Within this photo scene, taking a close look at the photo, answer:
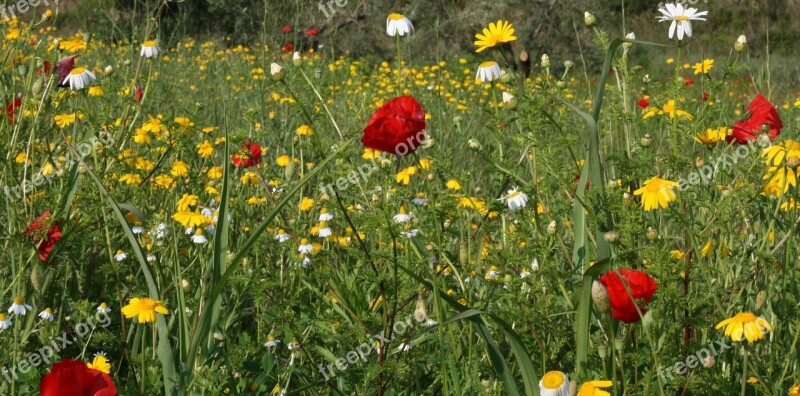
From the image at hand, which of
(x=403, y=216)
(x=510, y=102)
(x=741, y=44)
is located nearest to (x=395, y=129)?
(x=510, y=102)

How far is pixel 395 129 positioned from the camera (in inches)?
55.3

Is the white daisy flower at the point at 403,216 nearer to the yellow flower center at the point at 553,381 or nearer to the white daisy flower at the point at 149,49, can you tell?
the yellow flower center at the point at 553,381

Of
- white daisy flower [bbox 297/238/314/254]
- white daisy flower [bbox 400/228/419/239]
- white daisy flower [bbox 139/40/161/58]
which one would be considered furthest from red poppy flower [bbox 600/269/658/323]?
white daisy flower [bbox 139/40/161/58]

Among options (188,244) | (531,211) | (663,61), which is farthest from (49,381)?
(663,61)

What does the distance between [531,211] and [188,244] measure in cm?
101

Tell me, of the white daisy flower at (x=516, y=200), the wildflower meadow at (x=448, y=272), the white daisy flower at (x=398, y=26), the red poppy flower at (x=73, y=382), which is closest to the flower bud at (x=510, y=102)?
the wildflower meadow at (x=448, y=272)

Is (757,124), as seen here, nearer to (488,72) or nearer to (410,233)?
(488,72)

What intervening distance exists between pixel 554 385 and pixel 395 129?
0.47m

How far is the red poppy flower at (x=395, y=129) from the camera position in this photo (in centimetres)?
141

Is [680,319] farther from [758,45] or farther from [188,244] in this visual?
[758,45]

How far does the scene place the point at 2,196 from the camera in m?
2.22

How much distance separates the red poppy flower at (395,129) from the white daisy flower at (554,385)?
426mm

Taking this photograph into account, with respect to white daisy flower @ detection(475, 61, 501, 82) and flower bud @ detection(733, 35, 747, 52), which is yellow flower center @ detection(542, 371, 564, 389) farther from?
flower bud @ detection(733, 35, 747, 52)

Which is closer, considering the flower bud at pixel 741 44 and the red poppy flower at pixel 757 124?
the red poppy flower at pixel 757 124
